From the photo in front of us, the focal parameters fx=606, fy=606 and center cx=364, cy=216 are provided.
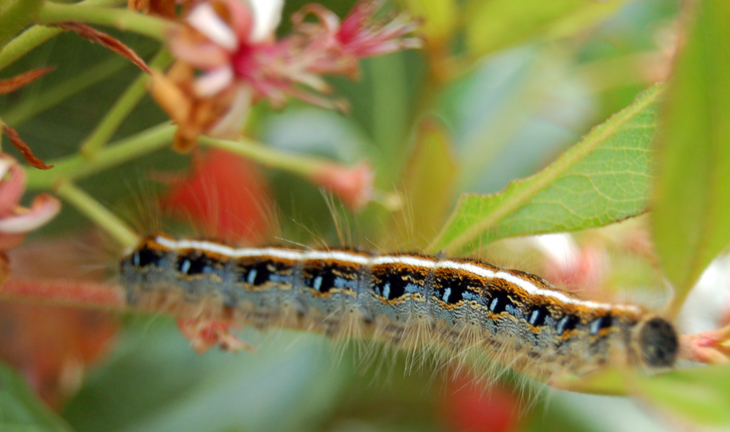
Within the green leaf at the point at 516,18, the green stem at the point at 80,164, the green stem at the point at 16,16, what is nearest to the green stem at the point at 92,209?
the green stem at the point at 80,164

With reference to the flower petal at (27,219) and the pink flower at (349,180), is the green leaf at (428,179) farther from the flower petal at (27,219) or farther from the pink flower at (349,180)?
the flower petal at (27,219)

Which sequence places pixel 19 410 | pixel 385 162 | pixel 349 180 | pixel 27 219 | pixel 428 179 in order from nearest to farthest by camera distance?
pixel 27 219 < pixel 19 410 < pixel 349 180 < pixel 428 179 < pixel 385 162

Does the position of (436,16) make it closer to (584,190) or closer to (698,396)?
(584,190)

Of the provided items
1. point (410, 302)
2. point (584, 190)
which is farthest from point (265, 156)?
point (584, 190)

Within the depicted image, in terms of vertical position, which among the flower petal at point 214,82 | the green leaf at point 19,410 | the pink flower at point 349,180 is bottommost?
the green leaf at point 19,410

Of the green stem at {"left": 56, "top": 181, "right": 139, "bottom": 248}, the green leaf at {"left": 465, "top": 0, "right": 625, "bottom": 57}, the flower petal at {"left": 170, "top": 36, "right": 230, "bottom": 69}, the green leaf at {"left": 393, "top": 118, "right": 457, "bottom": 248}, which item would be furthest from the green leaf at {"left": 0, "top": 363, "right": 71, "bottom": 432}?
the green leaf at {"left": 465, "top": 0, "right": 625, "bottom": 57}

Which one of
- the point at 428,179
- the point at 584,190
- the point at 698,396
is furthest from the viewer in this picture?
the point at 428,179

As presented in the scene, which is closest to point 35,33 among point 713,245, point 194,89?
point 194,89
